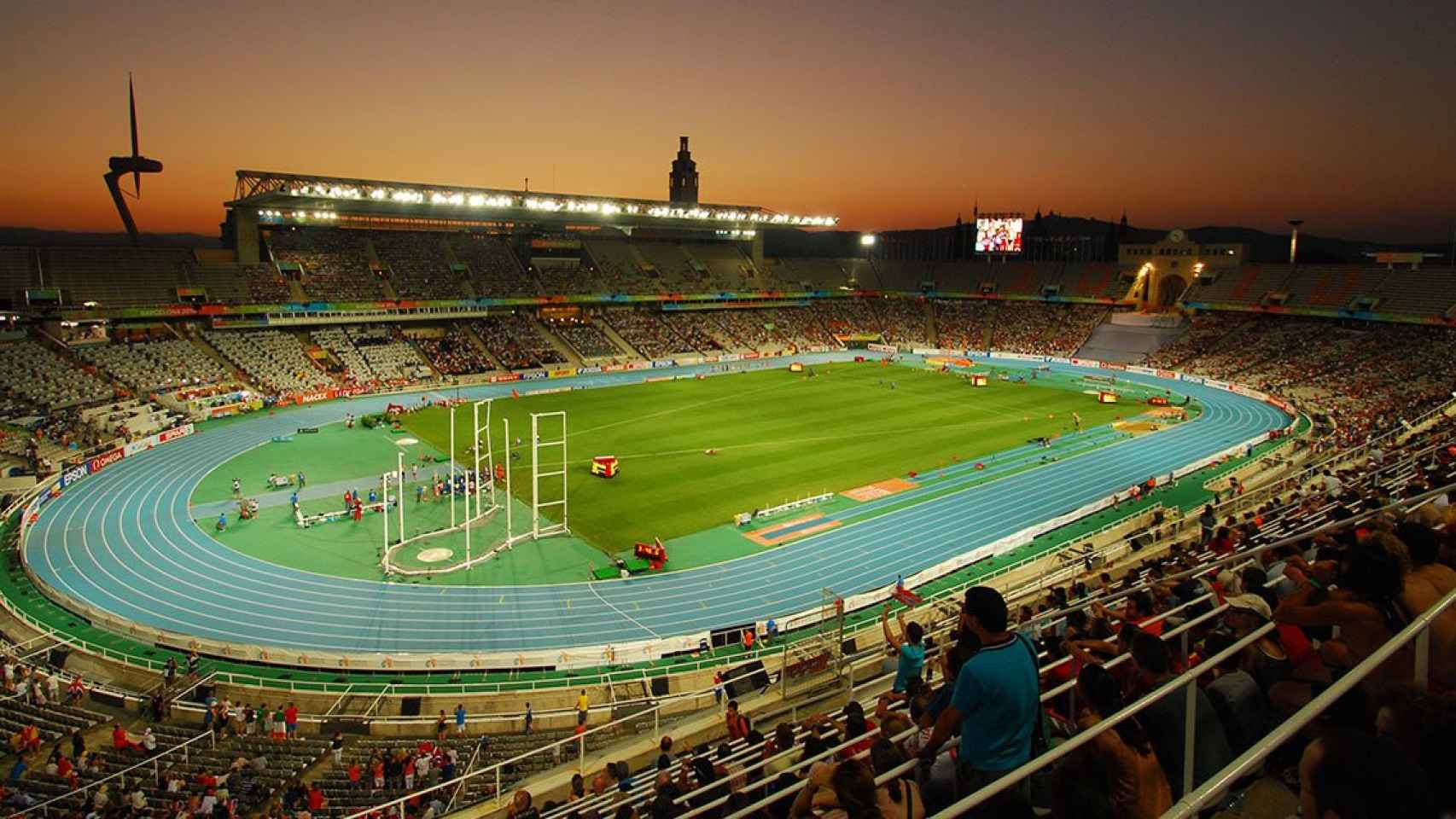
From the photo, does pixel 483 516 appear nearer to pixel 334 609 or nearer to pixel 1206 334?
pixel 334 609

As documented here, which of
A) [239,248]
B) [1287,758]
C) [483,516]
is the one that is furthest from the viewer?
[239,248]

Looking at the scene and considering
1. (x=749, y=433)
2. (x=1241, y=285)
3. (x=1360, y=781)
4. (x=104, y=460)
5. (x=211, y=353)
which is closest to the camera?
(x=1360, y=781)

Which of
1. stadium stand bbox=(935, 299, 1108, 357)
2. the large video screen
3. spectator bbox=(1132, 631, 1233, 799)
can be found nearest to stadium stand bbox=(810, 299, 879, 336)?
stadium stand bbox=(935, 299, 1108, 357)

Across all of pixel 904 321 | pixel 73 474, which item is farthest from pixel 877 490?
pixel 904 321

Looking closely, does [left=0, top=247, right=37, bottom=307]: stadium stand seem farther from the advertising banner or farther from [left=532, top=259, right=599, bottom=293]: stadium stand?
[left=532, top=259, right=599, bottom=293]: stadium stand

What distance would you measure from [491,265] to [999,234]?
52208mm

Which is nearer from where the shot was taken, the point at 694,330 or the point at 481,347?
the point at 481,347

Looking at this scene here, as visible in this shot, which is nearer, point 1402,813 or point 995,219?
point 1402,813

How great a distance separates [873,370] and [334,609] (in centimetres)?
5406

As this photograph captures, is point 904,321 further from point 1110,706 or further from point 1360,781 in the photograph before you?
point 1360,781

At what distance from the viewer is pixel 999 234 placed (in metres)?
87.4

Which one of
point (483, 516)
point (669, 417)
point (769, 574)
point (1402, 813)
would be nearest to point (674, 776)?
point (1402, 813)

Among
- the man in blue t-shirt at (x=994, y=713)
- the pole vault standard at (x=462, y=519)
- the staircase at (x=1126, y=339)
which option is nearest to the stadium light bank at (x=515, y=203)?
the pole vault standard at (x=462, y=519)

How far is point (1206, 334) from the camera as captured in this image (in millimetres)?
72875
